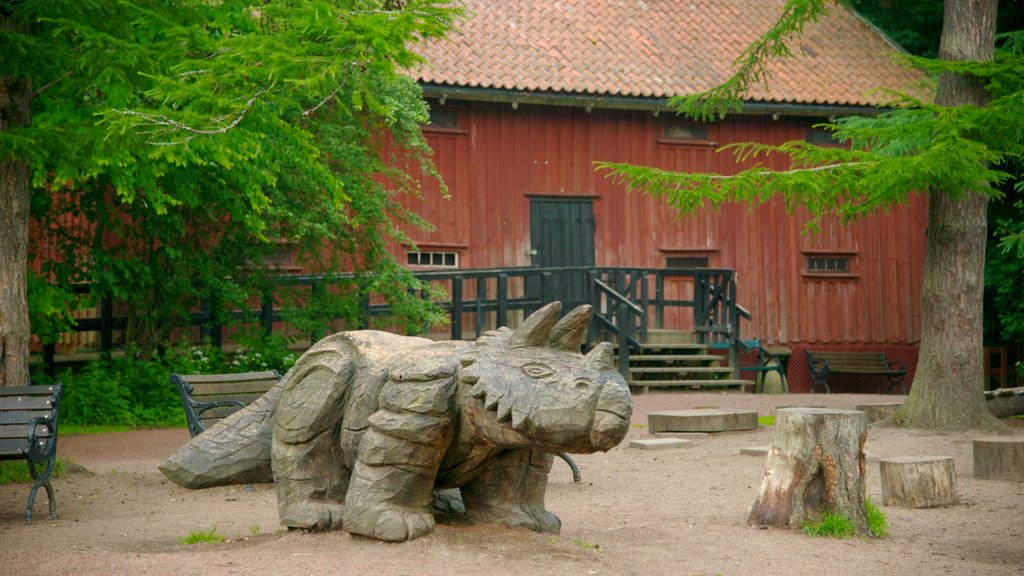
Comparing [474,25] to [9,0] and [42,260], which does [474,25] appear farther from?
[9,0]

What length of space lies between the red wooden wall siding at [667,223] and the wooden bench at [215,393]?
10.9 metres

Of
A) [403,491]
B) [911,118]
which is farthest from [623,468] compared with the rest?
[911,118]

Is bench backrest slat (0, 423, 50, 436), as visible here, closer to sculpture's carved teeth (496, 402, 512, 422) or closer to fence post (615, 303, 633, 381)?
sculpture's carved teeth (496, 402, 512, 422)

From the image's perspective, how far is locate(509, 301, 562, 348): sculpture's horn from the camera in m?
5.77

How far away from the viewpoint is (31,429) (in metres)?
8.25

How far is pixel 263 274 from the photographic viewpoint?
17.1 meters

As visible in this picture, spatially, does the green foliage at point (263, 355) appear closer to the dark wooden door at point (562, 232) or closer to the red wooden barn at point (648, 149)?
the red wooden barn at point (648, 149)

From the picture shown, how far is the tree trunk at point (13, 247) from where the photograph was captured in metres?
10.2

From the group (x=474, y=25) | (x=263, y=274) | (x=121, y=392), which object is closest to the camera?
(x=121, y=392)

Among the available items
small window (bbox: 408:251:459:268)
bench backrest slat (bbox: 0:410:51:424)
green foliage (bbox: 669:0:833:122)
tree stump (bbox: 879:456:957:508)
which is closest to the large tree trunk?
green foliage (bbox: 669:0:833:122)

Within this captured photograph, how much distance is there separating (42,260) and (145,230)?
135 centimetres

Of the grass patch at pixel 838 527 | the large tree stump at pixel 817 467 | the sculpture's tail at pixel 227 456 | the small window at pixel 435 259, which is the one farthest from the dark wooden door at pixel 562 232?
the sculpture's tail at pixel 227 456

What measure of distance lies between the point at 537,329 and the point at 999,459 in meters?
5.99

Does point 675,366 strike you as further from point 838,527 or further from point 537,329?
point 537,329
